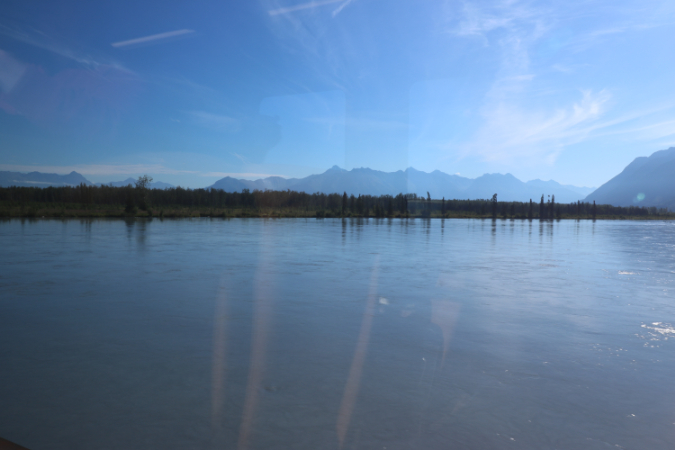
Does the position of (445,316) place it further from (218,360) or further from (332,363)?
(218,360)

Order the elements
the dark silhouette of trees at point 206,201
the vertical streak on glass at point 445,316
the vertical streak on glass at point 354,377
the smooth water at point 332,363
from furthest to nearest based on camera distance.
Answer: the dark silhouette of trees at point 206,201 < the vertical streak on glass at point 445,316 < the vertical streak on glass at point 354,377 < the smooth water at point 332,363

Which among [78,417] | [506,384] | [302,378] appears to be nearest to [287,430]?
[302,378]

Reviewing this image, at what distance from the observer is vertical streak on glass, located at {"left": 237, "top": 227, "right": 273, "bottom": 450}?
137 inches

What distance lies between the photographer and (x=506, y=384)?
171 inches

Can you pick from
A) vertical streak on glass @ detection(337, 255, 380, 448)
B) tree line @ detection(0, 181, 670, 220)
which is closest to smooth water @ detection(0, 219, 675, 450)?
vertical streak on glass @ detection(337, 255, 380, 448)

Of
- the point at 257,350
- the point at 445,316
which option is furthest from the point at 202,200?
the point at 257,350

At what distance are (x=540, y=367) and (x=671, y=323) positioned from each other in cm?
369

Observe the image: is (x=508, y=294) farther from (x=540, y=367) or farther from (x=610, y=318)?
(x=540, y=367)

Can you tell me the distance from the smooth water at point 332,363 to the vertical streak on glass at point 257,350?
24 mm

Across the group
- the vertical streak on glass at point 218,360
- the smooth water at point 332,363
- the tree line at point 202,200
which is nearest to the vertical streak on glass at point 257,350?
the smooth water at point 332,363

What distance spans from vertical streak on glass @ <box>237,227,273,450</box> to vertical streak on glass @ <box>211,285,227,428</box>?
0.24 meters

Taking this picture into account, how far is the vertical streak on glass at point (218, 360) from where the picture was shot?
3.74 metres

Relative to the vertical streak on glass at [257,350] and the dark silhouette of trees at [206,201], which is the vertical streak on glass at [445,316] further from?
the dark silhouette of trees at [206,201]

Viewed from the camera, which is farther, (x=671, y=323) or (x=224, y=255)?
(x=224, y=255)
